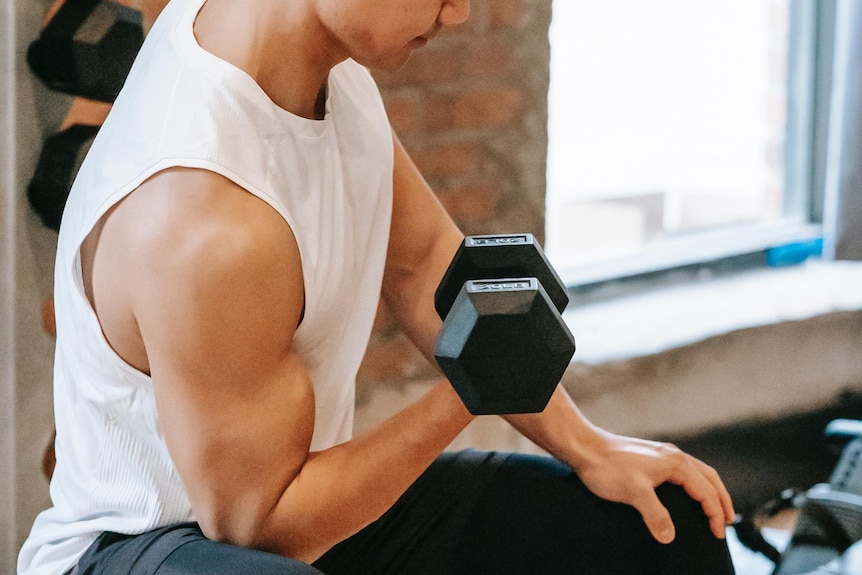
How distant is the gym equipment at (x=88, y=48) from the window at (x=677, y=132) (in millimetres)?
826

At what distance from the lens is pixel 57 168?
1119 millimetres

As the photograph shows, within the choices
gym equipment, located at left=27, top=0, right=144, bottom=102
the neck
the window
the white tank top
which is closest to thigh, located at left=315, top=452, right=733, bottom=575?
the white tank top

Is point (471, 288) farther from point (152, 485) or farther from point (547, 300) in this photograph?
point (152, 485)

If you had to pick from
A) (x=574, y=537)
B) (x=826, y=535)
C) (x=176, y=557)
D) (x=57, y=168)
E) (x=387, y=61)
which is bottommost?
(x=826, y=535)

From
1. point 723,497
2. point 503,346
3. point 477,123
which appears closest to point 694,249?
point 477,123

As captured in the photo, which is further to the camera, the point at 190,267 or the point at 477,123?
the point at 477,123

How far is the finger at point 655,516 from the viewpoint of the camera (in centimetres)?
100

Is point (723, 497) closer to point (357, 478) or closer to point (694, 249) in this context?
point (357, 478)

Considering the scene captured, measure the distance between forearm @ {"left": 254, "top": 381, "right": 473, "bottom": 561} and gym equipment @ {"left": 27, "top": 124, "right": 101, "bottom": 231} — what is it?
485 millimetres

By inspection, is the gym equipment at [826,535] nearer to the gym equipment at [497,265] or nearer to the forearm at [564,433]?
the forearm at [564,433]

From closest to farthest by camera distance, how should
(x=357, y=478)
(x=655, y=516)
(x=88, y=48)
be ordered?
(x=357, y=478)
(x=655, y=516)
(x=88, y=48)

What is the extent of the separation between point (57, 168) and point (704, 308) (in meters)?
1.27

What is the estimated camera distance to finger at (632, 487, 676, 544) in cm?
100

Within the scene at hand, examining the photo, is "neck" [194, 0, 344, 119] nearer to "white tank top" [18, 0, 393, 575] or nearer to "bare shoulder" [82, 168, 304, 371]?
"white tank top" [18, 0, 393, 575]
